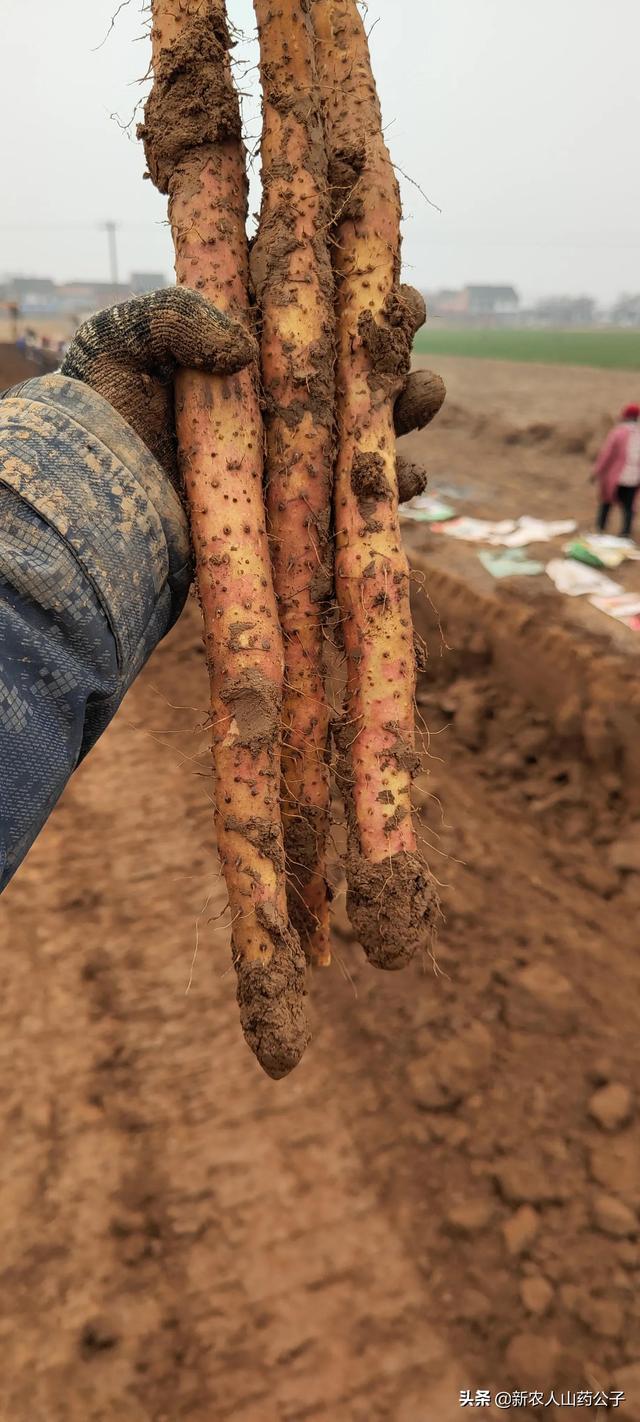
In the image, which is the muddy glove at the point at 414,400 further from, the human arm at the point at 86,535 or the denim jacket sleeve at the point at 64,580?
the denim jacket sleeve at the point at 64,580

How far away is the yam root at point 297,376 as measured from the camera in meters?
1.79

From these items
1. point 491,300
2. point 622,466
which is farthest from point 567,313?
point 622,466

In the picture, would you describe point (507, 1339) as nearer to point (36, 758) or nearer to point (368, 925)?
point (368, 925)

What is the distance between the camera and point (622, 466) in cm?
739

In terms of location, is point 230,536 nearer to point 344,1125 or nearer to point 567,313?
point 344,1125

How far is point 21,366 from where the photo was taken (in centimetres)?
1595

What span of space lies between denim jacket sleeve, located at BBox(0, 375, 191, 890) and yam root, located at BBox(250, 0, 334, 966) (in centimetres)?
34

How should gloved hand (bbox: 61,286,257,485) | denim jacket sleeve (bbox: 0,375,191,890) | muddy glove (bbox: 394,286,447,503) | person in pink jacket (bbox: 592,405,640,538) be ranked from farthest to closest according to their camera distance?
person in pink jacket (bbox: 592,405,640,538) < muddy glove (bbox: 394,286,447,503) < gloved hand (bbox: 61,286,257,485) < denim jacket sleeve (bbox: 0,375,191,890)

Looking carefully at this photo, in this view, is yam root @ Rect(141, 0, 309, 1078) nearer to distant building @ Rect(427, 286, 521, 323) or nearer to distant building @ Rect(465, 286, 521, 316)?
distant building @ Rect(427, 286, 521, 323)

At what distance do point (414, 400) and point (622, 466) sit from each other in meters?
6.19

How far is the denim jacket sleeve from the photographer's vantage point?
1.25 meters

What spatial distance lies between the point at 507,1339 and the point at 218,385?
283 centimetres

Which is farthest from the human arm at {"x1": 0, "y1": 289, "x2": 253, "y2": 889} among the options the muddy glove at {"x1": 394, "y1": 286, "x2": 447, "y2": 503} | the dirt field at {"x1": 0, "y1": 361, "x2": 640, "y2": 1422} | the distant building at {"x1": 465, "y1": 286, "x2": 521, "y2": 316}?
the distant building at {"x1": 465, "y1": 286, "x2": 521, "y2": 316}

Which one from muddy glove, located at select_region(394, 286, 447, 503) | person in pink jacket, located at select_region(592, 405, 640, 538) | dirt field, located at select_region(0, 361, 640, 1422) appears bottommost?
dirt field, located at select_region(0, 361, 640, 1422)
